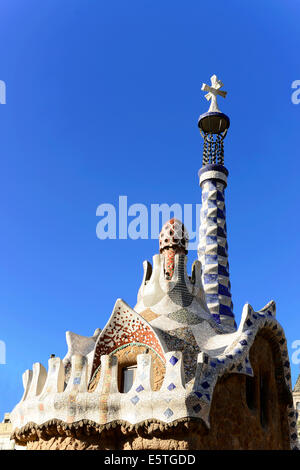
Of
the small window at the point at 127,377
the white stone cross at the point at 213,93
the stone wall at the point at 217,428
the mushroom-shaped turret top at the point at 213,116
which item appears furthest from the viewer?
the white stone cross at the point at 213,93

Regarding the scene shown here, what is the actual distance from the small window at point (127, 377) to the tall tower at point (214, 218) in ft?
14.2

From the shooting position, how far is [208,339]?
376 inches

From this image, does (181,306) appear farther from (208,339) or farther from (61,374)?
(61,374)

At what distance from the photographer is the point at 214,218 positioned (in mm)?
15031

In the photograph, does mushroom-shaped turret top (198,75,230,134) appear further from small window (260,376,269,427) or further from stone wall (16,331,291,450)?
small window (260,376,269,427)

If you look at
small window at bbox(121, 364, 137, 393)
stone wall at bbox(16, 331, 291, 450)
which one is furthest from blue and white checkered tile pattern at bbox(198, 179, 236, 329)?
small window at bbox(121, 364, 137, 393)

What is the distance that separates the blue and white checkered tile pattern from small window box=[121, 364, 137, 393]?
463 centimetres

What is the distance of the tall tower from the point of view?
45.2ft

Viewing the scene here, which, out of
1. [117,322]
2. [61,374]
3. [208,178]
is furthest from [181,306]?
[208,178]

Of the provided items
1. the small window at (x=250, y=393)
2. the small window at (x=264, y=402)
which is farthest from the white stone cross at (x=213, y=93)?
the small window at (x=250, y=393)

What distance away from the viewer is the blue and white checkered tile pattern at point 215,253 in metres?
13.7

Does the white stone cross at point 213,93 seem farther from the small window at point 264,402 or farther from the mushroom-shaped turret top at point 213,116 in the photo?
the small window at point 264,402

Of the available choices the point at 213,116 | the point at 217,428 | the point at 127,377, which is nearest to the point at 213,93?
the point at 213,116

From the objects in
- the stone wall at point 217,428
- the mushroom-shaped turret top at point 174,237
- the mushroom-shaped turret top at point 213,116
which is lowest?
the stone wall at point 217,428
